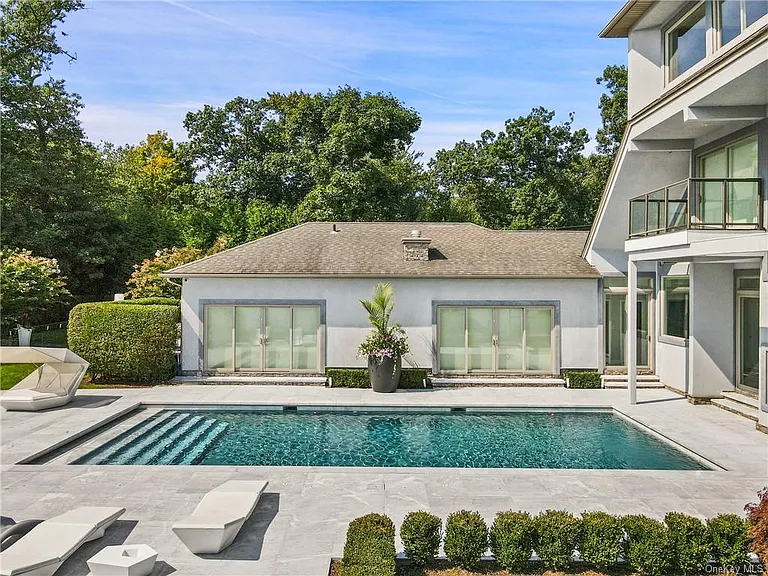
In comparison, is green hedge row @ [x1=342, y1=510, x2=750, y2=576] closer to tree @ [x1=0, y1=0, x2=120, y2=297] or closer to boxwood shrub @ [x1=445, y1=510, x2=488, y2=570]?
boxwood shrub @ [x1=445, y1=510, x2=488, y2=570]

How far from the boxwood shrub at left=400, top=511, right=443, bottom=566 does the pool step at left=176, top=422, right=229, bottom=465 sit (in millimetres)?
5952

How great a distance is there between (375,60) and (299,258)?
257 inches

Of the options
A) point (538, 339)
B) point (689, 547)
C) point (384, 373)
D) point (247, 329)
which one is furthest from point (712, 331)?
point (247, 329)

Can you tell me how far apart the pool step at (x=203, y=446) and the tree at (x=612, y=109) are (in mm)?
34598

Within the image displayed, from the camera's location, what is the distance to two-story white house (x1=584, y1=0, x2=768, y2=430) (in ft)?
39.5

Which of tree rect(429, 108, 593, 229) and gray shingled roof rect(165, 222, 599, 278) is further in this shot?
tree rect(429, 108, 593, 229)

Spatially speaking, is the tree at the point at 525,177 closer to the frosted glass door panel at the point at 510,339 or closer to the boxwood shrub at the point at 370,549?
the frosted glass door panel at the point at 510,339

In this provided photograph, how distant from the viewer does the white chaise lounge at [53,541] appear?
618 centimetres

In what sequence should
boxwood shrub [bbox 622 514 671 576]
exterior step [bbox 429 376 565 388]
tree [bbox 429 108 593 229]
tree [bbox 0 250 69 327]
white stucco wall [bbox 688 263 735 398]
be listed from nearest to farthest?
boxwood shrub [bbox 622 514 671 576]
white stucco wall [bbox 688 263 735 398]
exterior step [bbox 429 376 565 388]
tree [bbox 0 250 69 327]
tree [bbox 429 108 593 229]

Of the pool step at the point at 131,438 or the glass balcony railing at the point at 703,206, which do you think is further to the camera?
the glass balcony railing at the point at 703,206

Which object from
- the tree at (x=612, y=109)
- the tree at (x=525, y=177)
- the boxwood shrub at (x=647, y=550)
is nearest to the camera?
the boxwood shrub at (x=647, y=550)

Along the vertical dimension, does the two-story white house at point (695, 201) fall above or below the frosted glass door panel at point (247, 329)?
above

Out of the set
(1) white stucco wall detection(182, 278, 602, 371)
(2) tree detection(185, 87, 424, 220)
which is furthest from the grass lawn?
(2) tree detection(185, 87, 424, 220)

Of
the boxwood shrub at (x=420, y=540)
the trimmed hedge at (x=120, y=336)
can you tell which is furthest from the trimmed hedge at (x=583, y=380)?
the trimmed hedge at (x=120, y=336)
